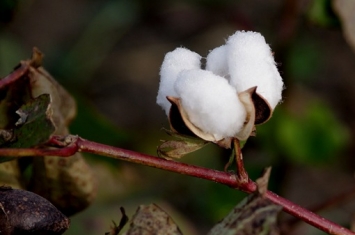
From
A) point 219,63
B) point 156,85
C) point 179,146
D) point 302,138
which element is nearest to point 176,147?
point 179,146

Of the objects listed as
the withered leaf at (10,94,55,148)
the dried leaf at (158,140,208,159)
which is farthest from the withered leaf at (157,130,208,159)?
the withered leaf at (10,94,55,148)

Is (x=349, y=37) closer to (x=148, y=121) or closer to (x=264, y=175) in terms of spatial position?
(x=264, y=175)

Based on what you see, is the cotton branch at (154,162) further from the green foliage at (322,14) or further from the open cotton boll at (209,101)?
the green foliage at (322,14)

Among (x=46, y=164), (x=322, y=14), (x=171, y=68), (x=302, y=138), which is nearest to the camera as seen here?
(x=171, y=68)

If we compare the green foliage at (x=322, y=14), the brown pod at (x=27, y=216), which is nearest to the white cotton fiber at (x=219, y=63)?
the brown pod at (x=27, y=216)

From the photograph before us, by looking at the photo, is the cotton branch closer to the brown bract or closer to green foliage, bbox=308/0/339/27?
the brown bract

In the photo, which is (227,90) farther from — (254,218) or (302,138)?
(302,138)
